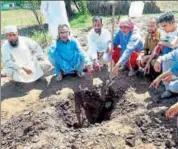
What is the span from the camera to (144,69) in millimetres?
6344

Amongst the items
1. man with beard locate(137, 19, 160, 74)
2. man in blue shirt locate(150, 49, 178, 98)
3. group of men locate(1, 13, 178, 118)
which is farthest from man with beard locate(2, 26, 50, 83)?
man in blue shirt locate(150, 49, 178, 98)

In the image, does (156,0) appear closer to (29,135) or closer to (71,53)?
(71,53)

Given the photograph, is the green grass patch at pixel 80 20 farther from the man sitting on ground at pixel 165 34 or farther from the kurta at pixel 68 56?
the man sitting on ground at pixel 165 34

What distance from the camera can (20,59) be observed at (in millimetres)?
6941

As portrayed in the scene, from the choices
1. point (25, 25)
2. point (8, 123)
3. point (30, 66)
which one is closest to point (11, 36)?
point (30, 66)

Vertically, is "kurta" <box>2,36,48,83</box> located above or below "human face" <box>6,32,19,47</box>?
below

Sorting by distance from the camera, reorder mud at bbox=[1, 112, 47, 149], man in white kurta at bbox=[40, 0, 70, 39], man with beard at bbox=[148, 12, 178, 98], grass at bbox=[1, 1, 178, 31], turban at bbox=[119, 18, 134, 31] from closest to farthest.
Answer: mud at bbox=[1, 112, 47, 149] < man with beard at bbox=[148, 12, 178, 98] < turban at bbox=[119, 18, 134, 31] < man in white kurta at bbox=[40, 0, 70, 39] < grass at bbox=[1, 1, 178, 31]

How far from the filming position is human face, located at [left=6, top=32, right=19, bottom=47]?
6621 mm

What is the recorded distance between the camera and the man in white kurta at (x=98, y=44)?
6913 mm

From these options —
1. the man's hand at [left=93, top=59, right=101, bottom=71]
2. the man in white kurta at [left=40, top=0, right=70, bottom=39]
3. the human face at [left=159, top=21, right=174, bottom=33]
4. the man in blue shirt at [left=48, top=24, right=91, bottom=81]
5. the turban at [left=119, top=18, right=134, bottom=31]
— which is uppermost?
the human face at [left=159, top=21, right=174, bottom=33]

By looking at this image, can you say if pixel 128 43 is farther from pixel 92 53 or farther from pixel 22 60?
pixel 22 60

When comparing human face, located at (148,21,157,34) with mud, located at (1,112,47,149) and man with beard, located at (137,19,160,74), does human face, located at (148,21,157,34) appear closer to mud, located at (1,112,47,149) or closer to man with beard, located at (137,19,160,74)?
man with beard, located at (137,19,160,74)

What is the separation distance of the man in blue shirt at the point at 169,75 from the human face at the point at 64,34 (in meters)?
1.90

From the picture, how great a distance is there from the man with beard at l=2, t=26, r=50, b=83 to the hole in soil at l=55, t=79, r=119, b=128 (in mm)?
1074
